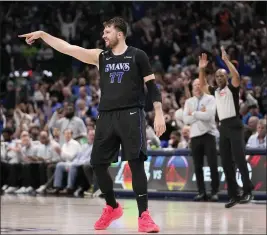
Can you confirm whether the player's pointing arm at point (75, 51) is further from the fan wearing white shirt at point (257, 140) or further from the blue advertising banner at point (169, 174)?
the blue advertising banner at point (169, 174)

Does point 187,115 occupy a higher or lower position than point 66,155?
higher

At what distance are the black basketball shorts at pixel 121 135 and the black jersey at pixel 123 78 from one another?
0.32 ft

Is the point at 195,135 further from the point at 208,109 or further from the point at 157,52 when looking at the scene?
the point at 157,52

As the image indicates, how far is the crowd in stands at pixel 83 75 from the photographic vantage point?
2539 centimetres

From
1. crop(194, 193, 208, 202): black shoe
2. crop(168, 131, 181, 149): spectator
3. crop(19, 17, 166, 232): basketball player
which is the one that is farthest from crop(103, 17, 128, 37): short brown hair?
crop(168, 131, 181, 149): spectator

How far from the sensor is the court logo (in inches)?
928

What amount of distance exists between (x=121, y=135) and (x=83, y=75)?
22.4m

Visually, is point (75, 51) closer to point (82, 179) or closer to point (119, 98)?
point (119, 98)

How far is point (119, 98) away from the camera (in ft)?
29.7

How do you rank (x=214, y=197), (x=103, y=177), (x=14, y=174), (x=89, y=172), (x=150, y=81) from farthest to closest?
(x=14, y=174) → (x=89, y=172) → (x=214, y=197) → (x=103, y=177) → (x=150, y=81)

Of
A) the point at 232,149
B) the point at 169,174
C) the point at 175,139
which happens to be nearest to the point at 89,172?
the point at 169,174

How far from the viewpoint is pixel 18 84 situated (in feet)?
113

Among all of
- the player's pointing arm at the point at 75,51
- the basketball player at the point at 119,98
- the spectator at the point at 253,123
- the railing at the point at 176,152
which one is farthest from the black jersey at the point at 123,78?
the spectator at the point at 253,123

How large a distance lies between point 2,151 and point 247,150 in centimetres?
951
